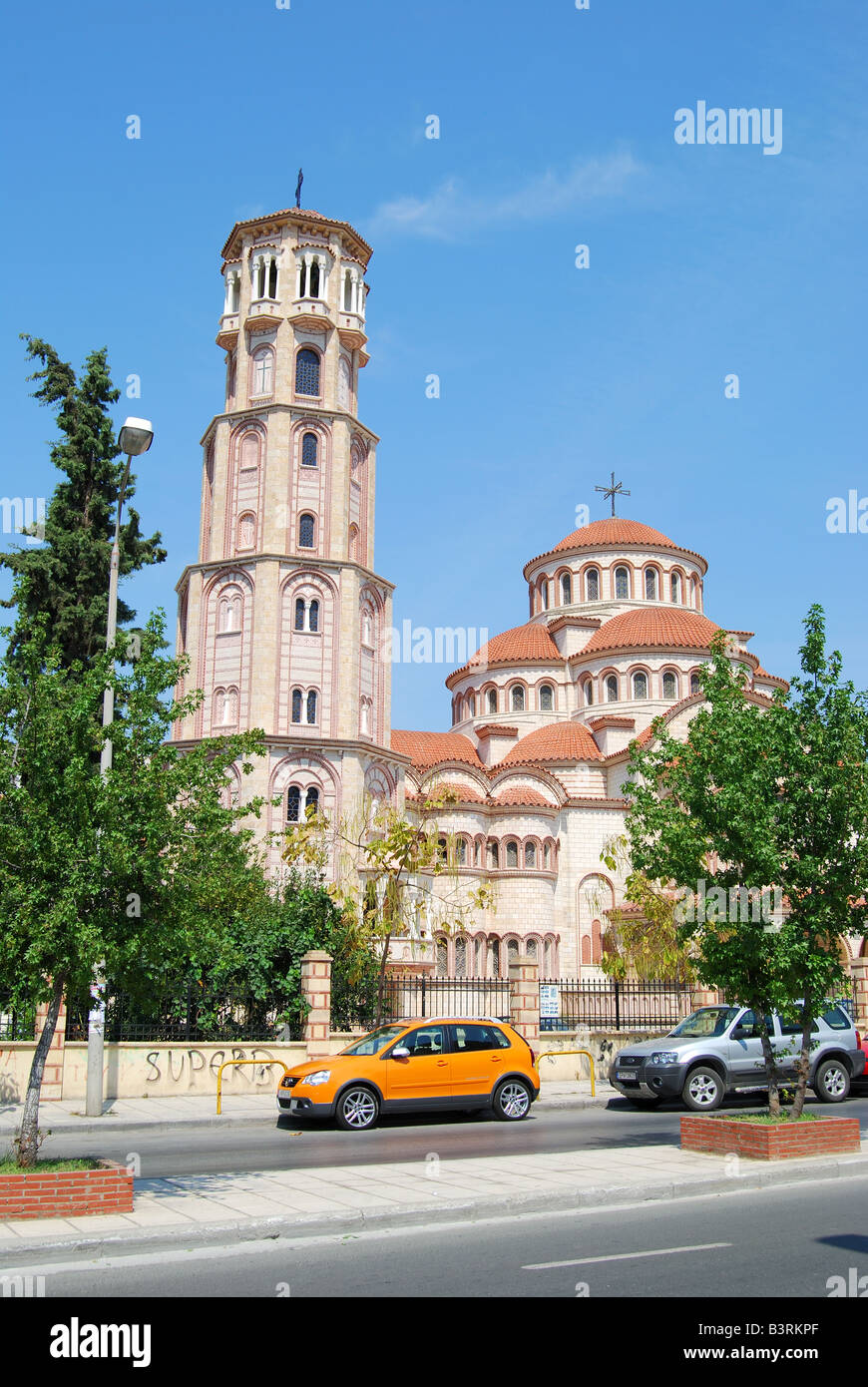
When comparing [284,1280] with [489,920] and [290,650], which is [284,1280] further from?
[489,920]

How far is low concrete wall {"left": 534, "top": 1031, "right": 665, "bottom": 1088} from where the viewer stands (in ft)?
79.5

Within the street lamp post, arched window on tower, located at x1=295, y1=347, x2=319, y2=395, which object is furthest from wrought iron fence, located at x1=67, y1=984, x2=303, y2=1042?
arched window on tower, located at x1=295, y1=347, x2=319, y2=395

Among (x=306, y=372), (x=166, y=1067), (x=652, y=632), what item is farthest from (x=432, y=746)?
(x=166, y=1067)

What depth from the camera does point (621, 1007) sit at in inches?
1086

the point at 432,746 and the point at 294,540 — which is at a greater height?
the point at 294,540

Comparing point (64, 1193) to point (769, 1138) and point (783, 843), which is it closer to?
point (769, 1138)

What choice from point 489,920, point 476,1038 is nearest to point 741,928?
point 476,1038

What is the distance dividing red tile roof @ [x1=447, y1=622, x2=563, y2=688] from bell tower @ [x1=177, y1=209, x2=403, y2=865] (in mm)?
13789

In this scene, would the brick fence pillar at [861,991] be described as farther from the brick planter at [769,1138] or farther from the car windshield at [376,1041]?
the brick planter at [769,1138]

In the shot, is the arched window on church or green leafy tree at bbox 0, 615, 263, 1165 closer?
green leafy tree at bbox 0, 615, 263, 1165

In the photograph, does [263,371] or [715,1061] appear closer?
[715,1061]

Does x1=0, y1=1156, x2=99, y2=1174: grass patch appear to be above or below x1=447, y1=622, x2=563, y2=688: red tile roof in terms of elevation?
below

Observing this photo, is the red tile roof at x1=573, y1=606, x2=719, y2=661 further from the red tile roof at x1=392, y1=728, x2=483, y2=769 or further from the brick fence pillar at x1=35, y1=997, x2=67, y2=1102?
the brick fence pillar at x1=35, y1=997, x2=67, y2=1102

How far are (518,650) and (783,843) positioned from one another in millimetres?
45418
